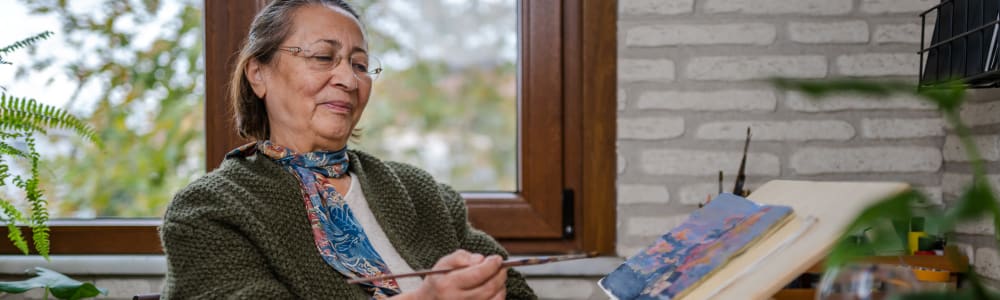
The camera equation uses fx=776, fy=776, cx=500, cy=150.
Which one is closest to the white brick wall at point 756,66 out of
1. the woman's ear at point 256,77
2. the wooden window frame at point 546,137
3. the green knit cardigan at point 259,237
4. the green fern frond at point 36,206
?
the wooden window frame at point 546,137

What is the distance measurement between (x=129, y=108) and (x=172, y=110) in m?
0.13

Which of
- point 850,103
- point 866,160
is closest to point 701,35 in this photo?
point 850,103

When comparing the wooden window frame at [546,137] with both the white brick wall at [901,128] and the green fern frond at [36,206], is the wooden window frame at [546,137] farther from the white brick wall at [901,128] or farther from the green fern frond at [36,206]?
the white brick wall at [901,128]

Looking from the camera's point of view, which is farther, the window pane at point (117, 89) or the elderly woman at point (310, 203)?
the window pane at point (117, 89)

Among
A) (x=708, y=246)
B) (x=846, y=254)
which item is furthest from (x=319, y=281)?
(x=846, y=254)

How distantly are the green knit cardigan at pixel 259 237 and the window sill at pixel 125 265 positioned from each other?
46cm

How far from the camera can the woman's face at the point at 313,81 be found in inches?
56.9

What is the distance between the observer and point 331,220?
4.69 ft

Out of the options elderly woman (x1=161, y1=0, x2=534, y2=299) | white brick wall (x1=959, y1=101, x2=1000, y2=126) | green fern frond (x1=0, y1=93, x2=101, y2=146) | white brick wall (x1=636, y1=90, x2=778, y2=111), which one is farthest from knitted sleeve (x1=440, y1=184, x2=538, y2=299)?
white brick wall (x1=959, y1=101, x2=1000, y2=126)

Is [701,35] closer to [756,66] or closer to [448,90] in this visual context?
[756,66]

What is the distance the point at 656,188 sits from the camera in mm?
1907

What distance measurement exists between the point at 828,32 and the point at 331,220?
124 cm

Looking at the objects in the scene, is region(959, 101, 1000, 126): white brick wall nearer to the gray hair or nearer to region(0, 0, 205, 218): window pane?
the gray hair

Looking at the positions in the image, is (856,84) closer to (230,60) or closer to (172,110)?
(230,60)
